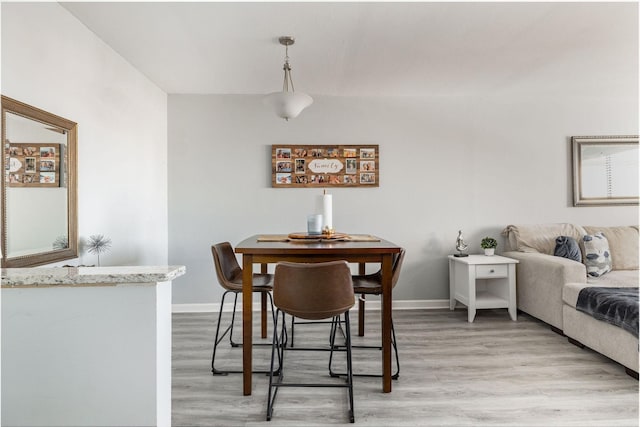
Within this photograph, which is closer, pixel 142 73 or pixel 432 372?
pixel 432 372

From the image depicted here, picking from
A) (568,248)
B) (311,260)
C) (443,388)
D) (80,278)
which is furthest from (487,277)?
(80,278)

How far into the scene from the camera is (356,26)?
264cm

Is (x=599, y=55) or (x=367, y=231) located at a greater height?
(x=599, y=55)

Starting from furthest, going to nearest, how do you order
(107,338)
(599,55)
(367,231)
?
(367,231) < (599,55) < (107,338)

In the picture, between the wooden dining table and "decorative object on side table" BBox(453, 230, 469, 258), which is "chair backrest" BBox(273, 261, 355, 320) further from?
"decorative object on side table" BBox(453, 230, 469, 258)

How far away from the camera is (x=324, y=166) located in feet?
13.9

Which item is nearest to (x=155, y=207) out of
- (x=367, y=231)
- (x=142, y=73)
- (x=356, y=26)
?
(x=142, y=73)

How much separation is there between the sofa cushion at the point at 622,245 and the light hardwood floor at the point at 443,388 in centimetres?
124

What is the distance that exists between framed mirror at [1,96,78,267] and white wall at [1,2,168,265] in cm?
11

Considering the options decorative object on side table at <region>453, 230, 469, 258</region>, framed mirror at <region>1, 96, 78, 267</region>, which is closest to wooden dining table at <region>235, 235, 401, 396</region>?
framed mirror at <region>1, 96, 78, 267</region>

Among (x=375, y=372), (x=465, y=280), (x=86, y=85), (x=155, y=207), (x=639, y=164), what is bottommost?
(x=375, y=372)

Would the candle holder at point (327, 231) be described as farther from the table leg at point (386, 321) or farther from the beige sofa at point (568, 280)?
the beige sofa at point (568, 280)

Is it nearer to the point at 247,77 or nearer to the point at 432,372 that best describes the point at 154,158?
the point at 247,77

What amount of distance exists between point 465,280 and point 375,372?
170cm
